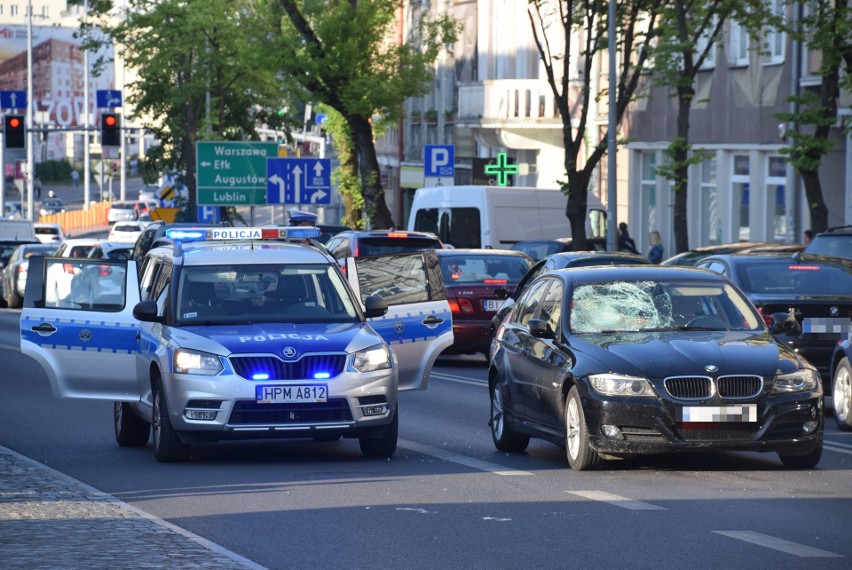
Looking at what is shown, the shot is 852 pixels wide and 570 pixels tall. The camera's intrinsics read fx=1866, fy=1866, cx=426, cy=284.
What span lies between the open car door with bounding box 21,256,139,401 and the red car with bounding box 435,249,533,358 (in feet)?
31.7

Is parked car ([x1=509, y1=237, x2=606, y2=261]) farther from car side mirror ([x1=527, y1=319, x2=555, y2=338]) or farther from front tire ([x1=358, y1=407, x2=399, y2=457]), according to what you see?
car side mirror ([x1=527, y1=319, x2=555, y2=338])

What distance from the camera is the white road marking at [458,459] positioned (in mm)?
Result: 13039

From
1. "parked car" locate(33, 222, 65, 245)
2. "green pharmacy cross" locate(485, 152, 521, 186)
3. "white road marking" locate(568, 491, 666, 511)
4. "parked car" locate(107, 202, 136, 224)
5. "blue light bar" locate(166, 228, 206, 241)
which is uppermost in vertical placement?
"blue light bar" locate(166, 228, 206, 241)

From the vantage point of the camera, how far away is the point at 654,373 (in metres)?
12.2

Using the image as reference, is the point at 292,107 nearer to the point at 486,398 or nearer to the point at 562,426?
the point at 486,398

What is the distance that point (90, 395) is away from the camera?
14742 millimetres

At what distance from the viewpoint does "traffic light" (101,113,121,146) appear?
168ft

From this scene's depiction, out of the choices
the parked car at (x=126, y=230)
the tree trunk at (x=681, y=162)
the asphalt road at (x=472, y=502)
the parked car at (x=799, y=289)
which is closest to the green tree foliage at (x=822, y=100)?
the tree trunk at (x=681, y=162)

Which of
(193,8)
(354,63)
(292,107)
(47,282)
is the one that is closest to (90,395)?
(47,282)

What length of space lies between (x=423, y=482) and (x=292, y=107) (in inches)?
2024

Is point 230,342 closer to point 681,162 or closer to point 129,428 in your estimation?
point 129,428

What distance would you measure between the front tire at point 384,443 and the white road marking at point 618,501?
2.36 meters

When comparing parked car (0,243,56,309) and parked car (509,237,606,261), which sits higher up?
parked car (509,237,606,261)

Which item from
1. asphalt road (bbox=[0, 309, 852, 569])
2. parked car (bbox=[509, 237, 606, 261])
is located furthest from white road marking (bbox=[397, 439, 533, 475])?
parked car (bbox=[509, 237, 606, 261])
